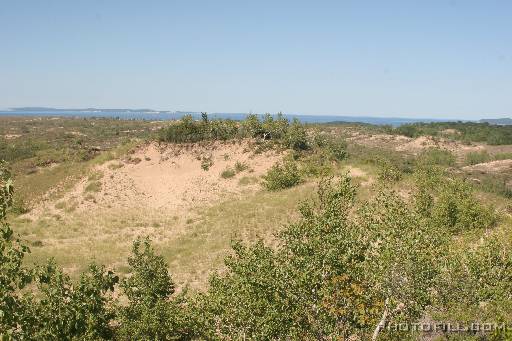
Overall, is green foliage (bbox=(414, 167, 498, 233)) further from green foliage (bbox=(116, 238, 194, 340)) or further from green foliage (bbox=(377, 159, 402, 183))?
green foliage (bbox=(116, 238, 194, 340))

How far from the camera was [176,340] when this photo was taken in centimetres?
1830

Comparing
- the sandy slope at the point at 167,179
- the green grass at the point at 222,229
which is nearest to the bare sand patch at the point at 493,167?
the sandy slope at the point at 167,179

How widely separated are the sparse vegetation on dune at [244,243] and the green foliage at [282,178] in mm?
218

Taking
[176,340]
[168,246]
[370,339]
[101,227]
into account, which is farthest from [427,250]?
[101,227]

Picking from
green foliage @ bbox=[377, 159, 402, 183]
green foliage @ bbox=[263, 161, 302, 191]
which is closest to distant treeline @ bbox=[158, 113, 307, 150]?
green foliage @ bbox=[263, 161, 302, 191]

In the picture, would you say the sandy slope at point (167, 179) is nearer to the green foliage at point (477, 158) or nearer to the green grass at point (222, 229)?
the green grass at point (222, 229)

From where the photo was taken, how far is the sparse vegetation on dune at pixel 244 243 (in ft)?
42.5

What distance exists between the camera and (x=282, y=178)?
51594 mm

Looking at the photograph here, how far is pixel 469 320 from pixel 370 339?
10.8 ft

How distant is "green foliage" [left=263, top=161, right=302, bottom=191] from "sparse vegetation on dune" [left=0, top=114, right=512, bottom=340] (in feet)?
0.72

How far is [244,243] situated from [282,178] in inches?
654

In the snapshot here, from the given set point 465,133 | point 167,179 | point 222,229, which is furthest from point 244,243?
point 465,133

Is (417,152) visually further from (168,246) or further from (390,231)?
(390,231)

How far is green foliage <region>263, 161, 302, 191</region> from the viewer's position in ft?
170
